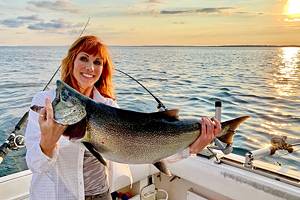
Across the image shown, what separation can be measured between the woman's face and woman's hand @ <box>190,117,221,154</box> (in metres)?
0.64

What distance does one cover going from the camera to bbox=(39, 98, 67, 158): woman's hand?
126cm

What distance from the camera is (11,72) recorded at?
627 cm

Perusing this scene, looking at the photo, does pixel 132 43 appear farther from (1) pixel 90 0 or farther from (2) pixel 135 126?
(2) pixel 135 126

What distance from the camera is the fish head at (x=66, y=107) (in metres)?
1.27

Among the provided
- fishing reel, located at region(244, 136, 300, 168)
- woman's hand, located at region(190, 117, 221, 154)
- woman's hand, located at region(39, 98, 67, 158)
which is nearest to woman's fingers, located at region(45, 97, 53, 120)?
woman's hand, located at region(39, 98, 67, 158)

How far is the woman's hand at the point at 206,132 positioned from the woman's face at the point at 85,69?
25.2 inches

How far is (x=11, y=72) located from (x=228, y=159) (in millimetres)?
4995

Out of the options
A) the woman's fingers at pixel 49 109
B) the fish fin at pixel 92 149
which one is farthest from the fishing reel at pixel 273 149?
the woman's fingers at pixel 49 109

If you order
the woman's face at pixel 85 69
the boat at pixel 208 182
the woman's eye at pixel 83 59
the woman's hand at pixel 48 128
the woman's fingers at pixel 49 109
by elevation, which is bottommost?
the boat at pixel 208 182

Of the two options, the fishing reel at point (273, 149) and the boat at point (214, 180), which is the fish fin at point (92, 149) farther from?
the fishing reel at point (273, 149)

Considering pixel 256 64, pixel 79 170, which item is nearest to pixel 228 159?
pixel 79 170

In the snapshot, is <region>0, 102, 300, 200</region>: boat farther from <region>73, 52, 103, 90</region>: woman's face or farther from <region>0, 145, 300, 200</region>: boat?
<region>73, 52, 103, 90</region>: woman's face

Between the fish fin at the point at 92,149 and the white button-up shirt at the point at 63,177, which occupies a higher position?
the fish fin at the point at 92,149

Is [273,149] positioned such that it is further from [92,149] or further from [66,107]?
[66,107]
